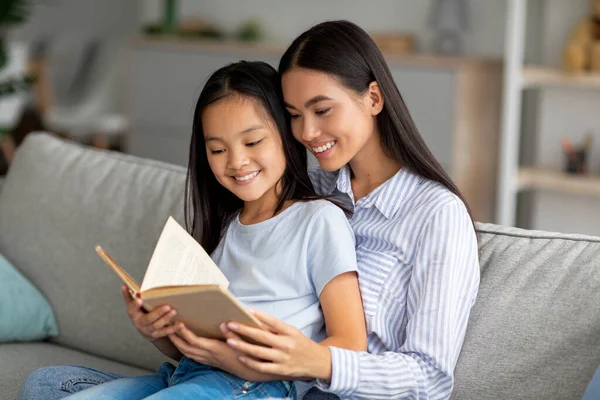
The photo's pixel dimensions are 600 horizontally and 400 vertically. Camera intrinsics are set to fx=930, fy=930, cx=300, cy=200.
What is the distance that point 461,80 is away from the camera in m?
4.56

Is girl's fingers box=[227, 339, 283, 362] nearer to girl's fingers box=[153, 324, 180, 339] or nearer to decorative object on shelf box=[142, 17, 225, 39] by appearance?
girl's fingers box=[153, 324, 180, 339]

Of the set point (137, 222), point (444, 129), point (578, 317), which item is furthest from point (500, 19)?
point (578, 317)

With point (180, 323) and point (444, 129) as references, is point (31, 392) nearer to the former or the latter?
point (180, 323)

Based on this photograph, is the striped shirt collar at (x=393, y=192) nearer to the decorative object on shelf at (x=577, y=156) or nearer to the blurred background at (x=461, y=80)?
the blurred background at (x=461, y=80)

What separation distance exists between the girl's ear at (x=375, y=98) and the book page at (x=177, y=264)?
426 mm

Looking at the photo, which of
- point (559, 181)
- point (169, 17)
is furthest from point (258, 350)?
point (169, 17)

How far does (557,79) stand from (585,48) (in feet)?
0.58

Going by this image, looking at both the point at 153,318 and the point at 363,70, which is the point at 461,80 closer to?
the point at 363,70

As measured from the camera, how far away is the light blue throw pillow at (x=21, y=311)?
7.74 feet

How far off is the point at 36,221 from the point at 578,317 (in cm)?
149

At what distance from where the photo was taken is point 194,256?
165 centimetres

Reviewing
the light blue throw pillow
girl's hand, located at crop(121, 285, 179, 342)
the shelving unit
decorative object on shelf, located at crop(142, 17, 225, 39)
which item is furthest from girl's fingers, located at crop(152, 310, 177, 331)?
decorative object on shelf, located at crop(142, 17, 225, 39)

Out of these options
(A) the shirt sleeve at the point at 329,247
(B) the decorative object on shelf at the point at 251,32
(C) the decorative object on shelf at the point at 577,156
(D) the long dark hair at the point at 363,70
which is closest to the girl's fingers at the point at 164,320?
(A) the shirt sleeve at the point at 329,247

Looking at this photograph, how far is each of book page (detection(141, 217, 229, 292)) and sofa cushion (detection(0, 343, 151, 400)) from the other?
652mm
